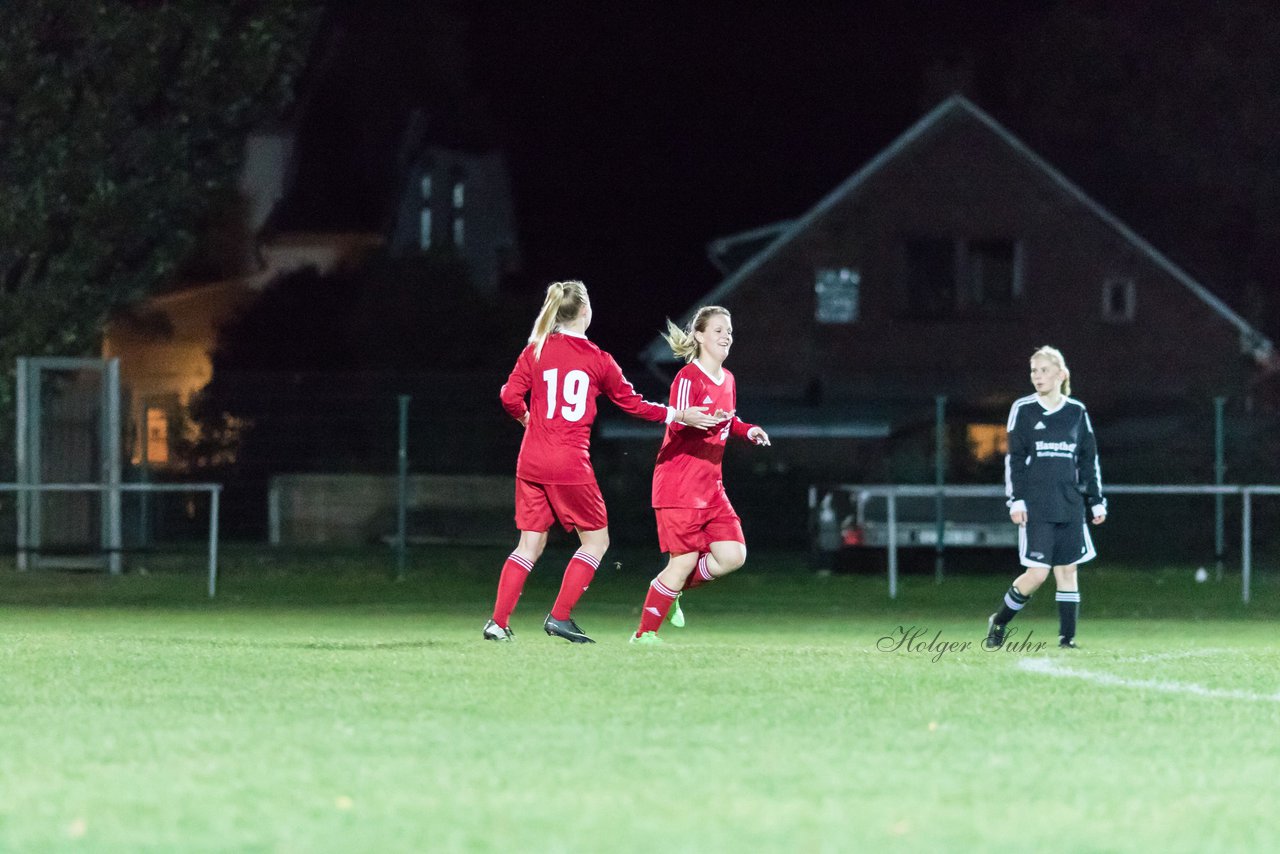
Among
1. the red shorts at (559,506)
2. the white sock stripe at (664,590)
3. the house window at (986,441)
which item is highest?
the house window at (986,441)

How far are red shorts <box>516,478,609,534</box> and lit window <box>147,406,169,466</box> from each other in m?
12.5

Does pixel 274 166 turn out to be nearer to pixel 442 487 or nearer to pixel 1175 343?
pixel 1175 343

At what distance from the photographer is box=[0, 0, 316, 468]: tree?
24.4m

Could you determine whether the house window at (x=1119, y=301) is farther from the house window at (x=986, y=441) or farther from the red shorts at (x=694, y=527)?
the red shorts at (x=694, y=527)

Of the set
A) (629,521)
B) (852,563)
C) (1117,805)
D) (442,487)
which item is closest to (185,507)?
(442,487)

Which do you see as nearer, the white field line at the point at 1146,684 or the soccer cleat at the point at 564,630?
the white field line at the point at 1146,684

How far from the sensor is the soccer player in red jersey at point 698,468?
1163cm

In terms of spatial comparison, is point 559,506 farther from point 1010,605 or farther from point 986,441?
point 986,441

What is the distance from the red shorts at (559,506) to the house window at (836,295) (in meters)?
27.8

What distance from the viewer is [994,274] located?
3981 cm

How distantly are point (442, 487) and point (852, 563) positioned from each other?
4.39m

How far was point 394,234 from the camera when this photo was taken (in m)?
52.6

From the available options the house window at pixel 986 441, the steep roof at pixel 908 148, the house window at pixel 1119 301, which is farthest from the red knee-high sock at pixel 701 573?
the house window at pixel 1119 301

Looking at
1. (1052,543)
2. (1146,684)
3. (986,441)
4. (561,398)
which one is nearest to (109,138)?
(986,441)
